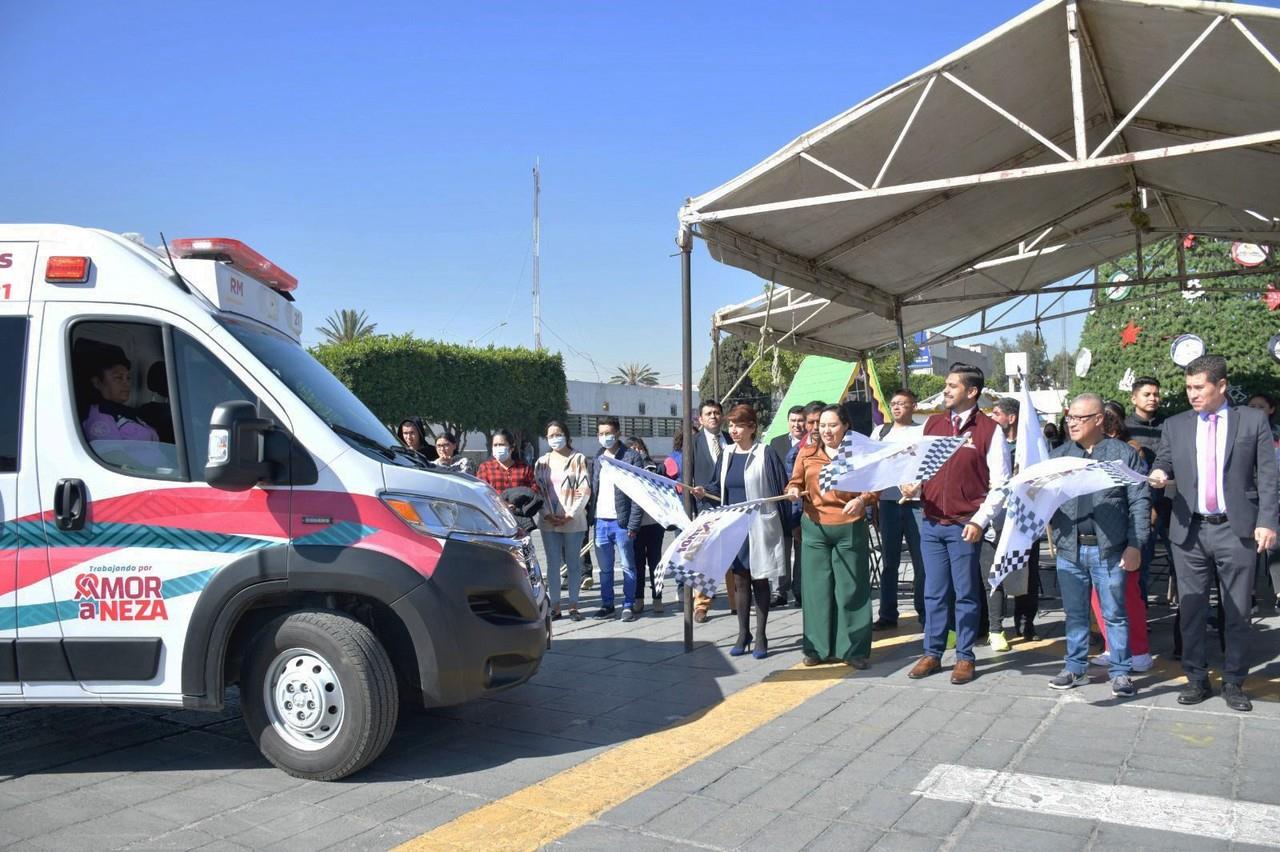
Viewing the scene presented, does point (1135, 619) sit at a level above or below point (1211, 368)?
below

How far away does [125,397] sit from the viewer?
490cm

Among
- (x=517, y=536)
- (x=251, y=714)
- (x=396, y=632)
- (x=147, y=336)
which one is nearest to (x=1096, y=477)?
(x=517, y=536)

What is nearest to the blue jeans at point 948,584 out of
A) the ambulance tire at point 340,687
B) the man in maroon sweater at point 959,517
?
the man in maroon sweater at point 959,517

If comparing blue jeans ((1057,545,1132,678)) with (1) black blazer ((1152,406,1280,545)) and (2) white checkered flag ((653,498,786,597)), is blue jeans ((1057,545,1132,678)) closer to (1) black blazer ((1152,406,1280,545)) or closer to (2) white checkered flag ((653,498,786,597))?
(1) black blazer ((1152,406,1280,545))

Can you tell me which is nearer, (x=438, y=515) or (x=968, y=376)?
(x=438, y=515)

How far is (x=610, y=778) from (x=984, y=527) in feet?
9.75

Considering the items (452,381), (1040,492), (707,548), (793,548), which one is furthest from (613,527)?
(452,381)

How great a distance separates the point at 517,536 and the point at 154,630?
183cm

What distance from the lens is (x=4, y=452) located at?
4.73m

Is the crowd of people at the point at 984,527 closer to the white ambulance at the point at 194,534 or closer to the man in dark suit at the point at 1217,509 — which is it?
the man in dark suit at the point at 1217,509

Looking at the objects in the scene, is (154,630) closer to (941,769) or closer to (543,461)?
(941,769)

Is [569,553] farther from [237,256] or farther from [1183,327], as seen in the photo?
[1183,327]

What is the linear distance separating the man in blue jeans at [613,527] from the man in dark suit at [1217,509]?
4.65 meters

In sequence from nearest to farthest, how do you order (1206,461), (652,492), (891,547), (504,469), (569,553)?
(1206,461)
(652,492)
(891,547)
(569,553)
(504,469)
